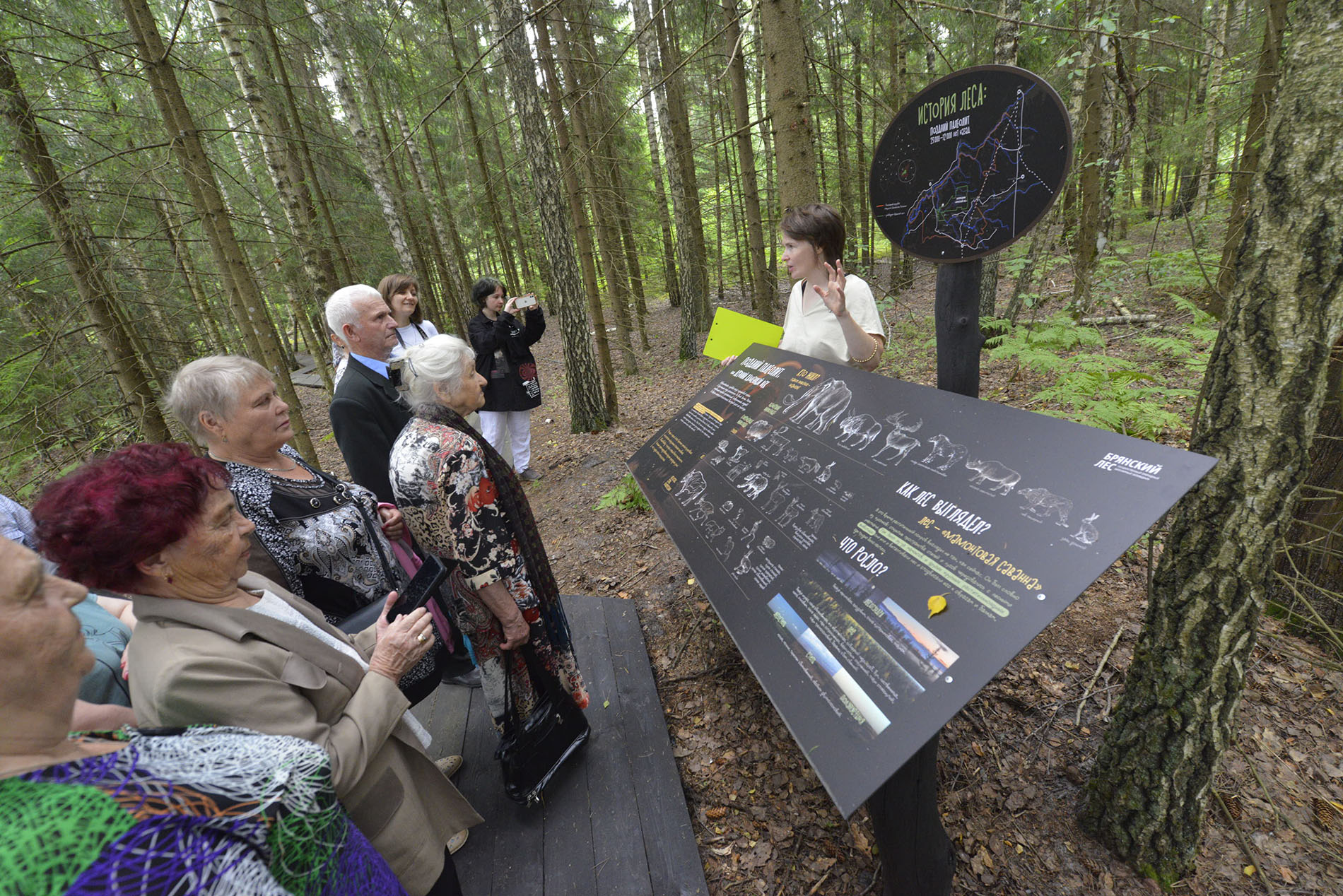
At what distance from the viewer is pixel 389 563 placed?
8.39 ft

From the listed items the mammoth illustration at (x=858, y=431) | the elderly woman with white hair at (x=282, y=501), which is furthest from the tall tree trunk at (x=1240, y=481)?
the elderly woman with white hair at (x=282, y=501)

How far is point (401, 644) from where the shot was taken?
5.69ft

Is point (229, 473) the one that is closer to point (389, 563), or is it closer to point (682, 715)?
point (389, 563)

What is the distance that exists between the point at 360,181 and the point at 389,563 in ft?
38.1

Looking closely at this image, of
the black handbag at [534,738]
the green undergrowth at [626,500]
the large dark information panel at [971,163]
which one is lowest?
the green undergrowth at [626,500]

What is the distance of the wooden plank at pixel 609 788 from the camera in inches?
87.0

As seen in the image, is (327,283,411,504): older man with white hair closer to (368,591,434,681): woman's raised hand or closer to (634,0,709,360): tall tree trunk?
(368,591,434,681): woman's raised hand

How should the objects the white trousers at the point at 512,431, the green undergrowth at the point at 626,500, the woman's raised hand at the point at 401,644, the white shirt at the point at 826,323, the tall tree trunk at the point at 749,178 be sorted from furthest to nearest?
the tall tree trunk at the point at 749,178, the white trousers at the point at 512,431, the green undergrowth at the point at 626,500, the white shirt at the point at 826,323, the woman's raised hand at the point at 401,644

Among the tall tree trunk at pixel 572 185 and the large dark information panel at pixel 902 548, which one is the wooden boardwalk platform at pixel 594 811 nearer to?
the large dark information panel at pixel 902 548

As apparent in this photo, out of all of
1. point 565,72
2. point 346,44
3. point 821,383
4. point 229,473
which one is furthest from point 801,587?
point 346,44

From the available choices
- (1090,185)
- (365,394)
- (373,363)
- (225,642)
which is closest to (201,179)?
(373,363)

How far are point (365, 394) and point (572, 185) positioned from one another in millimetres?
4581

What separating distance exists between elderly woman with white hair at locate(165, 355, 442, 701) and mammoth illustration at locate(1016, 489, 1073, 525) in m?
2.39

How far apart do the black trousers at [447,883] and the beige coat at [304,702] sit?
8 cm
